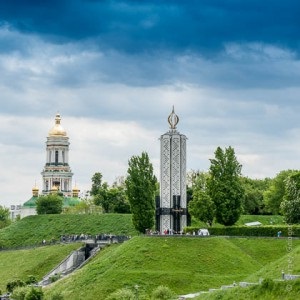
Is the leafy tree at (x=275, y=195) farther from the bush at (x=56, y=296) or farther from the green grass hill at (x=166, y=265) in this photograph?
the bush at (x=56, y=296)

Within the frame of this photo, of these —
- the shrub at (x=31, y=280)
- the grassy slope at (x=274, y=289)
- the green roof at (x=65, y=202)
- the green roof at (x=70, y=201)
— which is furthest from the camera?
the green roof at (x=70, y=201)

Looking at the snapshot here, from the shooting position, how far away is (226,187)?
9631 cm

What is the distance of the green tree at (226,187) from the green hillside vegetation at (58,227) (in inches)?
872

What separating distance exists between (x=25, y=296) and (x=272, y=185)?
190 feet

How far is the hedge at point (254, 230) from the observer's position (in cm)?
8706

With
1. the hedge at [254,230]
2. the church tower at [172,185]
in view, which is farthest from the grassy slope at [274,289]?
the church tower at [172,185]

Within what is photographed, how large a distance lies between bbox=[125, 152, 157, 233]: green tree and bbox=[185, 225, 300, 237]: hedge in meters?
6.07

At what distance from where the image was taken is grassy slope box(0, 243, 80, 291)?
93812 millimetres

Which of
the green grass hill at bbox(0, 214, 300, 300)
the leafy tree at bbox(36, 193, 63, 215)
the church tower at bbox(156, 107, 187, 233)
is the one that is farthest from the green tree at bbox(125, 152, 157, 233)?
the leafy tree at bbox(36, 193, 63, 215)

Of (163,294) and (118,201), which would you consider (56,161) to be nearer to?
(118,201)

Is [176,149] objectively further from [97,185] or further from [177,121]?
[97,185]

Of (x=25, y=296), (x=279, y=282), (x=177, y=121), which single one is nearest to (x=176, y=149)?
(x=177, y=121)

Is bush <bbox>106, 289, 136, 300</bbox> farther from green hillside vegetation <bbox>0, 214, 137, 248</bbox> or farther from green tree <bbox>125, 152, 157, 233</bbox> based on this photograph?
green hillside vegetation <bbox>0, 214, 137, 248</bbox>

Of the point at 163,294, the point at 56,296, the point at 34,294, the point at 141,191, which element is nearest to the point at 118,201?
the point at 141,191
